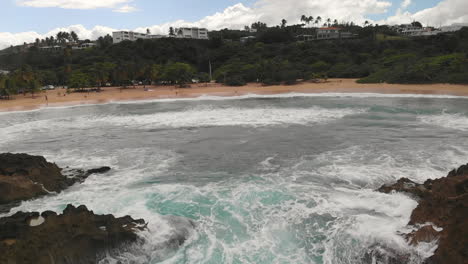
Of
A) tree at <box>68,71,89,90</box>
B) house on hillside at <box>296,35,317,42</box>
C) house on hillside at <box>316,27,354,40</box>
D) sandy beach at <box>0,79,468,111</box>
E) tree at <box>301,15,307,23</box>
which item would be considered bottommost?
sandy beach at <box>0,79,468,111</box>

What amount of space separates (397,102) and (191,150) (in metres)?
21.5

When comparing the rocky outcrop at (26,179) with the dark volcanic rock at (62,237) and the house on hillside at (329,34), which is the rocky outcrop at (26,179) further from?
the house on hillside at (329,34)

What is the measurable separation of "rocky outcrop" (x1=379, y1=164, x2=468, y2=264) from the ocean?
286 millimetres

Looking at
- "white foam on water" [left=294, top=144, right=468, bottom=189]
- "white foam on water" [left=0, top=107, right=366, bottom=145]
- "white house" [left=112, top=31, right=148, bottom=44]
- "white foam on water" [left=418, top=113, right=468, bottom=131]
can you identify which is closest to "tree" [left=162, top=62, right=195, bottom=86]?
"white foam on water" [left=0, top=107, right=366, bottom=145]

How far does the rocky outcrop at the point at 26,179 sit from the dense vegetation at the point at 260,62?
39.2 metres

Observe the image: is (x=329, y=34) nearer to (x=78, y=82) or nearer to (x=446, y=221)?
(x=78, y=82)

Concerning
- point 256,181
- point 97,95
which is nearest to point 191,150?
point 256,181

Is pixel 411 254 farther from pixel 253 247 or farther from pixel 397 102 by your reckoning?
Result: pixel 397 102

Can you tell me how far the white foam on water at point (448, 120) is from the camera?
18992mm

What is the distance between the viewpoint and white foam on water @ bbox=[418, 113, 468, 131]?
19.0 metres

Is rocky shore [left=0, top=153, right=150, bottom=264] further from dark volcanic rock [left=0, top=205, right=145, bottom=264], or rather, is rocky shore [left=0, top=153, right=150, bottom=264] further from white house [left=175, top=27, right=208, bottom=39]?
white house [left=175, top=27, right=208, bottom=39]

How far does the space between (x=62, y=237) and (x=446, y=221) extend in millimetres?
7569

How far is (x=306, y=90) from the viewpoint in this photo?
136 ft

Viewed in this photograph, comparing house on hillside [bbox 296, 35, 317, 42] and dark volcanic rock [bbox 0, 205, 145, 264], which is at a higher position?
house on hillside [bbox 296, 35, 317, 42]
